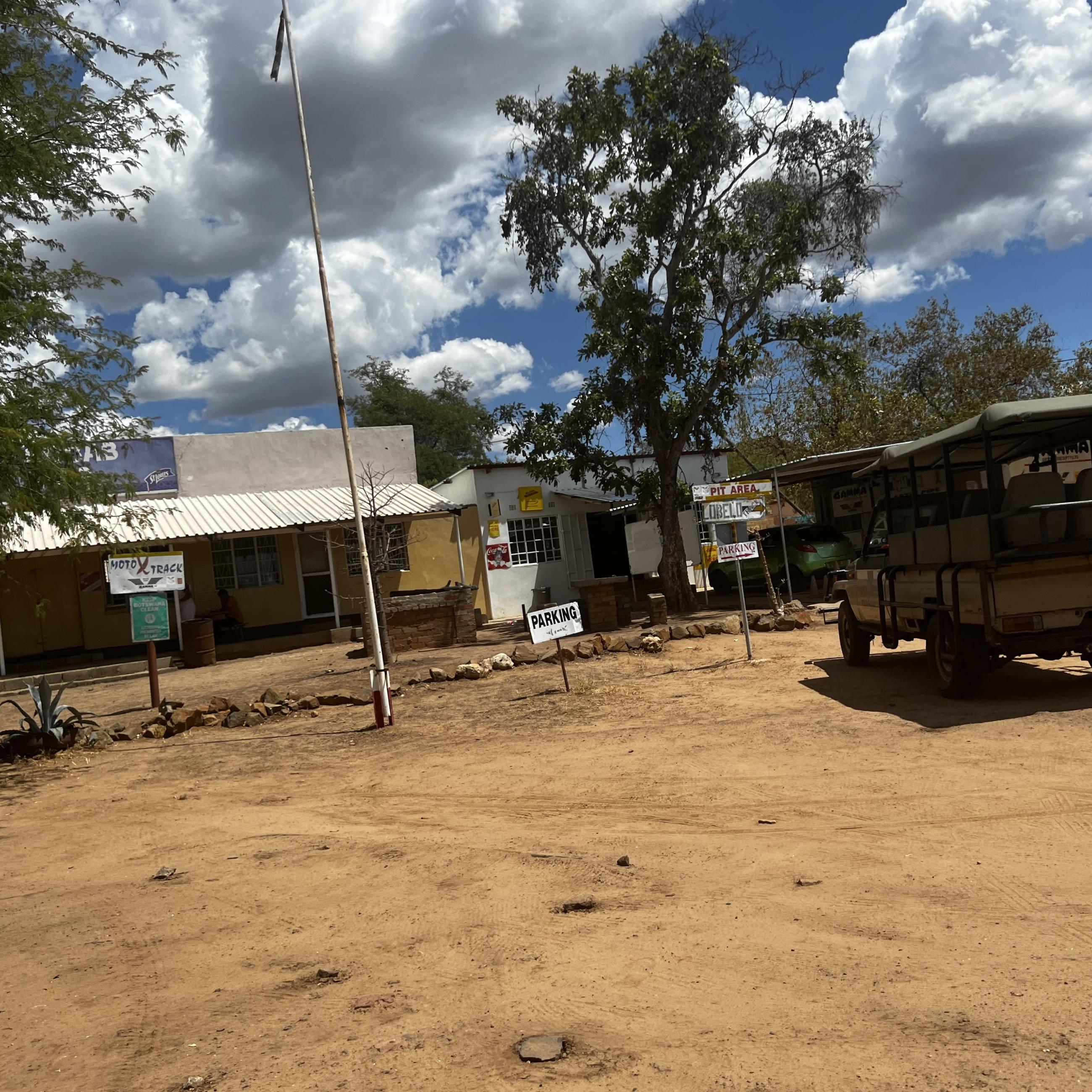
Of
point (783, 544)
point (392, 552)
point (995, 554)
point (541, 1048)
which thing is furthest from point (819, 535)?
point (541, 1048)

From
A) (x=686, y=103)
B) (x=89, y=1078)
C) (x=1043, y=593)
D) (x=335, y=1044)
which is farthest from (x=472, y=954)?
(x=686, y=103)

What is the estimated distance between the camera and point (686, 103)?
19484mm

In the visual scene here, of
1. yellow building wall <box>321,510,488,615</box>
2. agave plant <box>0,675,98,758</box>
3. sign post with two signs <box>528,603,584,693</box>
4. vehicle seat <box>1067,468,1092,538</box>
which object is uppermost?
yellow building wall <box>321,510,488,615</box>

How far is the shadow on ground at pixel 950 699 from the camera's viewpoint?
809 cm

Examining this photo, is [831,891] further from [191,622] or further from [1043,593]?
[191,622]

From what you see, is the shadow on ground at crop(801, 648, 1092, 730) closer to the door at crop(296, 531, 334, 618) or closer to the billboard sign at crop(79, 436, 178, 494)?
the door at crop(296, 531, 334, 618)

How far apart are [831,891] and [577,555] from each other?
20.5m

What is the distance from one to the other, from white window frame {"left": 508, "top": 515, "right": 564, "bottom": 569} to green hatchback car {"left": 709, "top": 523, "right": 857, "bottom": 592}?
4.56 meters

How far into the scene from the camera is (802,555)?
20.6 m

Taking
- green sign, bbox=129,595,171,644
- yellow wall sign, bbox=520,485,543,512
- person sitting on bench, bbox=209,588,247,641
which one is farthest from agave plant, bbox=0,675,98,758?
yellow wall sign, bbox=520,485,543,512

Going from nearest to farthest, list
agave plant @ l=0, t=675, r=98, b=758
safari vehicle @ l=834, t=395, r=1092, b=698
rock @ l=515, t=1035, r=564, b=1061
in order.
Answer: rock @ l=515, t=1035, r=564, b=1061, safari vehicle @ l=834, t=395, r=1092, b=698, agave plant @ l=0, t=675, r=98, b=758

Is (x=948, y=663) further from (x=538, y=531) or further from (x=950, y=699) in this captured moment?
(x=538, y=531)

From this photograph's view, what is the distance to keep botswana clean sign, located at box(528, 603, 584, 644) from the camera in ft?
37.1

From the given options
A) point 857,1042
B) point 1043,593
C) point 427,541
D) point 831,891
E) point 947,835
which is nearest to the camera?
point 857,1042
